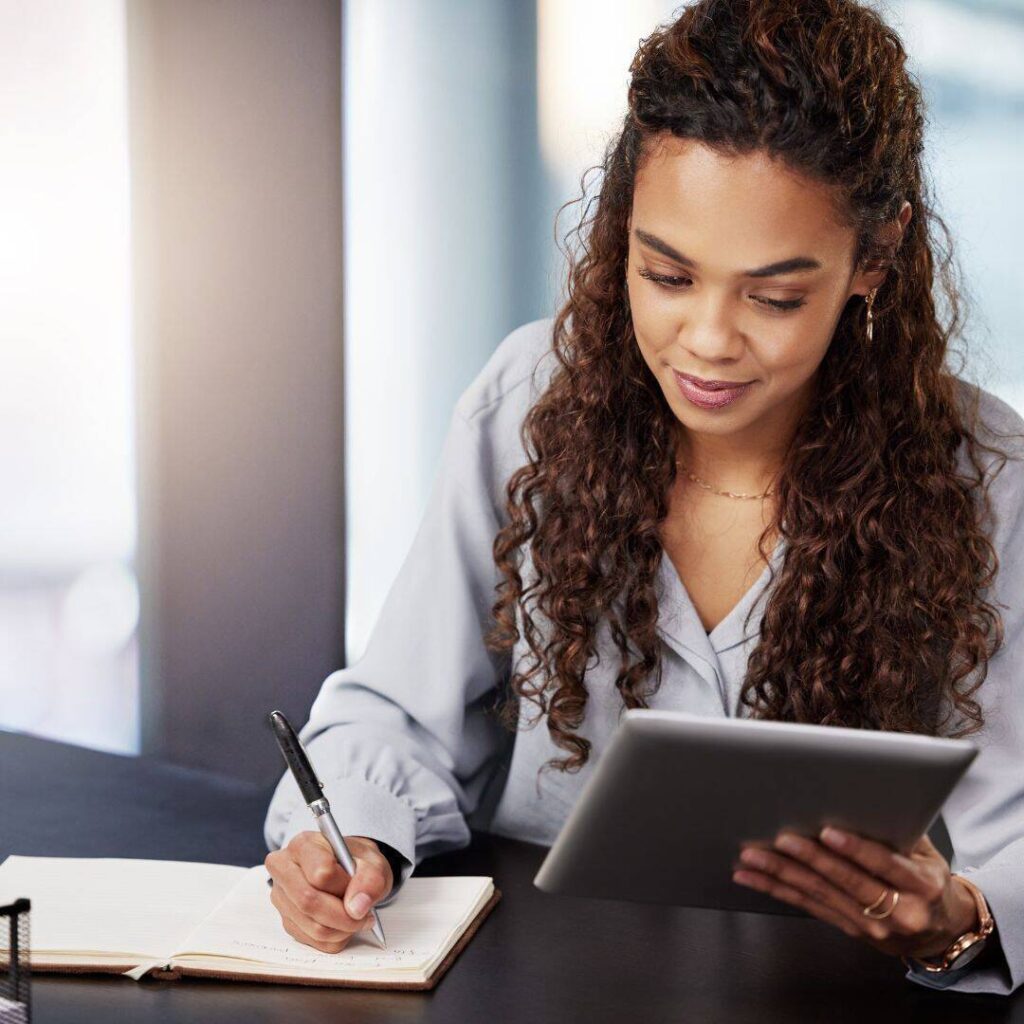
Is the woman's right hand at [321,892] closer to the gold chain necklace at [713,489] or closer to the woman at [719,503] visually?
the woman at [719,503]

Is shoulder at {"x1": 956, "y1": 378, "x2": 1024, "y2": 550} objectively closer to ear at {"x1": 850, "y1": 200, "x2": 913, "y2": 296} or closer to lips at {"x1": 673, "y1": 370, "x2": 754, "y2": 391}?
ear at {"x1": 850, "y1": 200, "x2": 913, "y2": 296}

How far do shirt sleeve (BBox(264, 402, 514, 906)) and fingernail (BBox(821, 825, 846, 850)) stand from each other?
1.72ft

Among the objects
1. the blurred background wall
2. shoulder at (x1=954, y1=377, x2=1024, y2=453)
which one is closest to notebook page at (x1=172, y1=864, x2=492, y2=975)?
shoulder at (x1=954, y1=377, x2=1024, y2=453)

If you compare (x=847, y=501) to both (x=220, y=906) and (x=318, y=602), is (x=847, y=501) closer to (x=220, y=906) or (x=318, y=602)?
(x=220, y=906)

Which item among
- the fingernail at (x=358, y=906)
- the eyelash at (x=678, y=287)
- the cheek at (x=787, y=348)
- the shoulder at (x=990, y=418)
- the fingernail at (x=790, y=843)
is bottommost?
the fingernail at (x=358, y=906)

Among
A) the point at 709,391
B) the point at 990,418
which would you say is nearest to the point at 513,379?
the point at 709,391

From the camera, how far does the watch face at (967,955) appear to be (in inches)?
47.2

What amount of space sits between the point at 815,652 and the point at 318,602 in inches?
54.8

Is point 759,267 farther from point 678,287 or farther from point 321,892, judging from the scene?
point 321,892

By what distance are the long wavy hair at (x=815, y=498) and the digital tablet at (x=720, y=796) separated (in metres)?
0.47

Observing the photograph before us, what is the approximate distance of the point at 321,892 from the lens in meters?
1.23

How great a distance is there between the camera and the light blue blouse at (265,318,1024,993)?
148cm

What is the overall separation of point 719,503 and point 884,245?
1.17 ft

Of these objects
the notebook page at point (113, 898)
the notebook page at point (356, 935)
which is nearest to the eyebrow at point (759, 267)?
the notebook page at point (356, 935)
